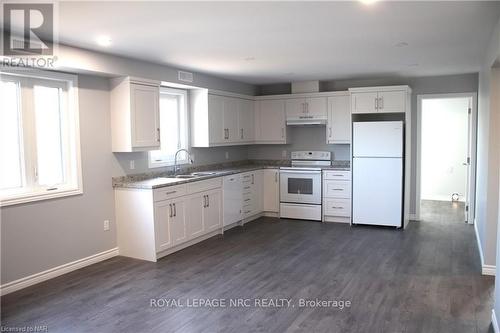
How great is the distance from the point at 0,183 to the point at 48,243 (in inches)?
30.0

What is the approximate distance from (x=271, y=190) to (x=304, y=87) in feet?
6.29

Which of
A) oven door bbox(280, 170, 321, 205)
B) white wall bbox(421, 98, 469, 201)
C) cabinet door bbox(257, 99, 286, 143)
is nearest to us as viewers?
oven door bbox(280, 170, 321, 205)

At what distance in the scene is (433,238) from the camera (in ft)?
18.6

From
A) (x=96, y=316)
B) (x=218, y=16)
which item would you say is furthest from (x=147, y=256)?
(x=218, y=16)

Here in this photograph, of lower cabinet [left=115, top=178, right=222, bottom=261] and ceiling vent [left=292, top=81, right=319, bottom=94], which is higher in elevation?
ceiling vent [left=292, top=81, right=319, bottom=94]

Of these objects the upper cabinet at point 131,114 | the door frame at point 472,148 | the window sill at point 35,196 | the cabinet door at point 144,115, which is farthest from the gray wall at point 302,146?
the window sill at point 35,196

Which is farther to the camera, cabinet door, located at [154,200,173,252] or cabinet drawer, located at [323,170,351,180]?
cabinet drawer, located at [323,170,351,180]

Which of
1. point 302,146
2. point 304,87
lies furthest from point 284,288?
point 304,87

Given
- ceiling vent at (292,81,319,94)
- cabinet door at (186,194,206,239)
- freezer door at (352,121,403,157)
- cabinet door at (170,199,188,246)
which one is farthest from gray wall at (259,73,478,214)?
cabinet door at (170,199,188,246)

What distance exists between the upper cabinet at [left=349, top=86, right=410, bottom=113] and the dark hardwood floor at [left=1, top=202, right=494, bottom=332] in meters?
1.98

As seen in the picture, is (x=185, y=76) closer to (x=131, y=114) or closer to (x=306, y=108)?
(x=131, y=114)

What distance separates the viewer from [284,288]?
3.86m

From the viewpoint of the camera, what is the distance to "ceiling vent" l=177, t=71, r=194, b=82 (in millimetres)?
5547

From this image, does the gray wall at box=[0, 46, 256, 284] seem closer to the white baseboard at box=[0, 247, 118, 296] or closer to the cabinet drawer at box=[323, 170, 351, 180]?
the white baseboard at box=[0, 247, 118, 296]
